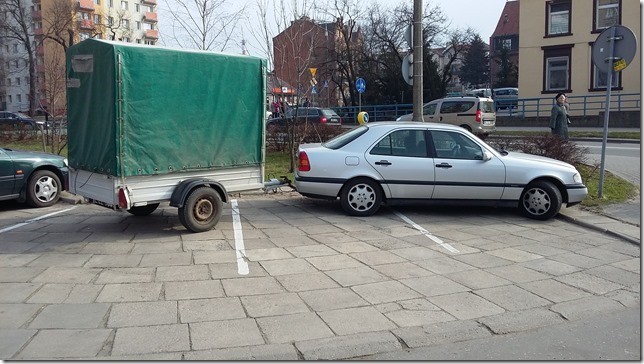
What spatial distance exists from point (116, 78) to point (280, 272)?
329cm

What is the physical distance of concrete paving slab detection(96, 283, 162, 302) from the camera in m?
5.36

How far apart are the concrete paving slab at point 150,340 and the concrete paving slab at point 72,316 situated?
1.18 feet

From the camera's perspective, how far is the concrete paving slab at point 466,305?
513 centimetres

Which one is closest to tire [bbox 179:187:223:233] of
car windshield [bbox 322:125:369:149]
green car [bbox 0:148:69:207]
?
car windshield [bbox 322:125:369:149]

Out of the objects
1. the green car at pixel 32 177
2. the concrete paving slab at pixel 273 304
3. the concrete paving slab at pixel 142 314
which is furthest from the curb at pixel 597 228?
the green car at pixel 32 177

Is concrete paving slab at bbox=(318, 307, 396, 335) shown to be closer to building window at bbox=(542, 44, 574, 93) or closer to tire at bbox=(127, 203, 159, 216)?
tire at bbox=(127, 203, 159, 216)

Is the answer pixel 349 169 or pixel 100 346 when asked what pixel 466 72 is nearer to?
pixel 349 169

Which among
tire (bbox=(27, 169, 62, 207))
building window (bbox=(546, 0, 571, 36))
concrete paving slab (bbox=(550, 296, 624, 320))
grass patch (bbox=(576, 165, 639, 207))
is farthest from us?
building window (bbox=(546, 0, 571, 36))

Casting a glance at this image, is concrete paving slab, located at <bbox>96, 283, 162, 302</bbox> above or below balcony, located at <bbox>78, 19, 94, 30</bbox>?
below

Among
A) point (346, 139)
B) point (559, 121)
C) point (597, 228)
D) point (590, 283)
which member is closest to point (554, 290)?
point (590, 283)

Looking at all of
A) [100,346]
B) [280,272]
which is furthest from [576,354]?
[100,346]

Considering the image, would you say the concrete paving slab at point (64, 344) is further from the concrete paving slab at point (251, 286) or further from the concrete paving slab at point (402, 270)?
the concrete paving slab at point (402, 270)

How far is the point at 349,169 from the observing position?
902 centimetres

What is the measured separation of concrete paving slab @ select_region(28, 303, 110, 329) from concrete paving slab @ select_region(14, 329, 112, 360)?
0.41ft
